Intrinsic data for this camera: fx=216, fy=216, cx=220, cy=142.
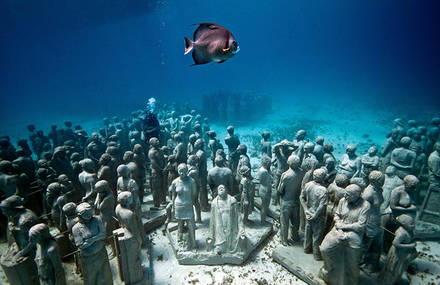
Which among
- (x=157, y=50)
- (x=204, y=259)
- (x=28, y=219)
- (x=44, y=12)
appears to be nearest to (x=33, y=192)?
(x=28, y=219)

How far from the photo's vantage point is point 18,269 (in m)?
4.88

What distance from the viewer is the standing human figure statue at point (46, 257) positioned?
4350mm

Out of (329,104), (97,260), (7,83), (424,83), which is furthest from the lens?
(7,83)

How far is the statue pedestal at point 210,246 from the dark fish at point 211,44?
547cm

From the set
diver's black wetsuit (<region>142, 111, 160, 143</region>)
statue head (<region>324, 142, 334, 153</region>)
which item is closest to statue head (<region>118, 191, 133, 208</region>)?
diver's black wetsuit (<region>142, 111, 160, 143</region>)

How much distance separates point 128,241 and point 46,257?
1569 millimetres

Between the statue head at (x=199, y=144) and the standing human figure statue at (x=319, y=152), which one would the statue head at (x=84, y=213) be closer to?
the statue head at (x=199, y=144)

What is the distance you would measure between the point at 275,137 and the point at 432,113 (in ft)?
84.4

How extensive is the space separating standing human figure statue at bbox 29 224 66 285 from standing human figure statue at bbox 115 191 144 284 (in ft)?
3.99

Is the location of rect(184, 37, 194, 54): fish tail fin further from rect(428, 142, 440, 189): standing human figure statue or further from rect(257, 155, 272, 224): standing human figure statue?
rect(428, 142, 440, 189): standing human figure statue

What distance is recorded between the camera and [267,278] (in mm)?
6250

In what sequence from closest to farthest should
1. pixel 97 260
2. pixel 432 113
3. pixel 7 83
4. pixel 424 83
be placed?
pixel 97 260
pixel 432 113
pixel 424 83
pixel 7 83

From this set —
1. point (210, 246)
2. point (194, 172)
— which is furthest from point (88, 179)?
point (210, 246)

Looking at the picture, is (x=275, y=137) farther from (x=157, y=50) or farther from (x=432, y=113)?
(x=157, y=50)
